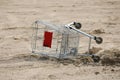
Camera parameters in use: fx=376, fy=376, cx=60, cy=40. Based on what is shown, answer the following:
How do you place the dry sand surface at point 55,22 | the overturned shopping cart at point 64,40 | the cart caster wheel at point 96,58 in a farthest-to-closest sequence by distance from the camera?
the cart caster wheel at point 96,58, the overturned shopping cart at point 64,40, the dry sand surface at point 55,22

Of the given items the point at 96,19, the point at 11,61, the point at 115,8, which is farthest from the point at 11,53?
the point at 115,8

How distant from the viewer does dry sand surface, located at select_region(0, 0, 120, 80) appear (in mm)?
7316

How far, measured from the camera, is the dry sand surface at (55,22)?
7.32 meters

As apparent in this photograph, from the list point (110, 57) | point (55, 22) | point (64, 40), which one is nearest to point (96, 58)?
point (110, 57)

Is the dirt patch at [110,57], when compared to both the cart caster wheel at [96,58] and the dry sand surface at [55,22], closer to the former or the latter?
the dry sand surface at [55,22]

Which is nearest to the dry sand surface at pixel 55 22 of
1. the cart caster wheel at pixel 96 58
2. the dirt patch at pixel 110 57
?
the dirt patch at pixel 110 57

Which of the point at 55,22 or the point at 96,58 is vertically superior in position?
the point at 55,22

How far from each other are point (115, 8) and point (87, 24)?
2.87 m

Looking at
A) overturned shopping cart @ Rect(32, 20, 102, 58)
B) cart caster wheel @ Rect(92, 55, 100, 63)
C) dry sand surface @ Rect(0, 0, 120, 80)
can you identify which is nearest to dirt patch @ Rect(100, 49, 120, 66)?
dry sand surface @ Rect(0, 0, 120, 80)

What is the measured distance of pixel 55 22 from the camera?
1150cm

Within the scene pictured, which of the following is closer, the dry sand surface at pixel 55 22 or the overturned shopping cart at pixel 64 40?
the dry sand surface at pixel 55 22

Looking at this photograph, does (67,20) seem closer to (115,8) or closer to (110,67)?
(115,8)

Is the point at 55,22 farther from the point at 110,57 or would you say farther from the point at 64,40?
the point at 64,40

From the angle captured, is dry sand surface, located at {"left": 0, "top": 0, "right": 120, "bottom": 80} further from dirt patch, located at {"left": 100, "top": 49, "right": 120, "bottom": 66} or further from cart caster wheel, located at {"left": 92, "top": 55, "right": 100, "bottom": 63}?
cart caster wheel, located at {"left": 92, "top": 55, "right": 100, "bottom": 63}
